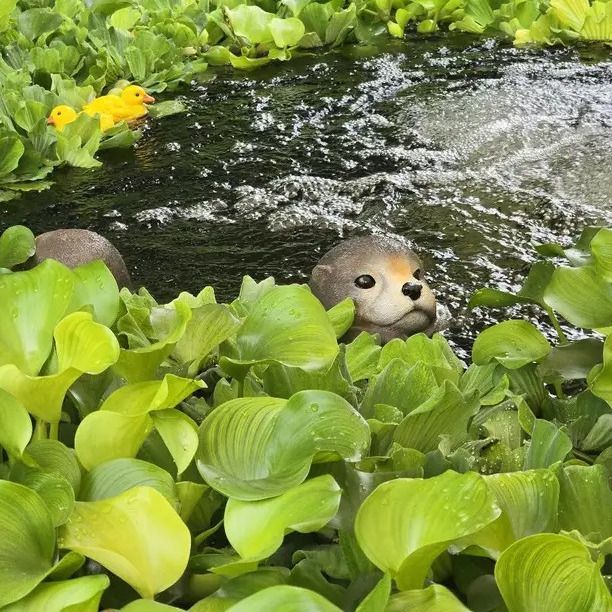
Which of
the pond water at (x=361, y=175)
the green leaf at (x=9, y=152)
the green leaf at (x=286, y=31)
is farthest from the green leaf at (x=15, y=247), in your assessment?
the green leaf at (x=286, y=31)

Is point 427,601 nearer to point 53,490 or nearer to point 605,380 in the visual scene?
point 53,490

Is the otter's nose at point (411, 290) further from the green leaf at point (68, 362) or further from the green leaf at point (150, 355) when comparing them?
the green leaf at point (68, 362)

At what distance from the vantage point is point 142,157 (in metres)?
4.22

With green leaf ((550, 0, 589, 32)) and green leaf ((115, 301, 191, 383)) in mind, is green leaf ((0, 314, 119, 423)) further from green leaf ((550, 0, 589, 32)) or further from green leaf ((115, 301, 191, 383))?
green leaf ((550, 0, 589, 32))

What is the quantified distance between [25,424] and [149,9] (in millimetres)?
5513

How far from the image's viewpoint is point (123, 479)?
3.26 ft

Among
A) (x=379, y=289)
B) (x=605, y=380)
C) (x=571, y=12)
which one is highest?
(x=605, y=380)

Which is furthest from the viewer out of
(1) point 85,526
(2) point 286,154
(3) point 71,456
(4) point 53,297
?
(2) point 286,154

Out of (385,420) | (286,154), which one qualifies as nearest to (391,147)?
(286,154)

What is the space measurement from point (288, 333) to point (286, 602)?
48 centimetres

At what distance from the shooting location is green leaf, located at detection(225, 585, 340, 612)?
0.76m

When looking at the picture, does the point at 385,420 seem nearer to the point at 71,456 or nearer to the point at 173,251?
the point at 71,456

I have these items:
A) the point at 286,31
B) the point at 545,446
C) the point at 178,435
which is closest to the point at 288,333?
the point at 178,435

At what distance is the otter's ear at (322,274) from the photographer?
2564mm
